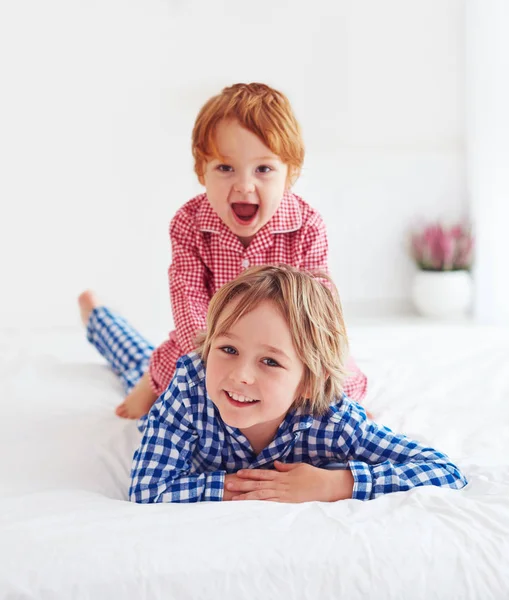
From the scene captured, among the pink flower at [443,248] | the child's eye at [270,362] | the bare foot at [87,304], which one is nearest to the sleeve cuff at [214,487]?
the child's eye at [270,362]

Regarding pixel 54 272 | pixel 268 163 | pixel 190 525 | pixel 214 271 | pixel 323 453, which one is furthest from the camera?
pixel 54 272

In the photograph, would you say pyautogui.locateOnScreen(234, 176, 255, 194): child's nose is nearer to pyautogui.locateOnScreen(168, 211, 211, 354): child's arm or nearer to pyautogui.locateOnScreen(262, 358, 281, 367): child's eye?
pyautogui.locateOnScreen(168, 211, 211, 354): child's arm

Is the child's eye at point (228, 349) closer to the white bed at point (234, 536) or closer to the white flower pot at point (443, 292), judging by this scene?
the white bed at point (234, 536)

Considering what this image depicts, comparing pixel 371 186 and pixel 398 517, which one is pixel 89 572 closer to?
pixel 398 517

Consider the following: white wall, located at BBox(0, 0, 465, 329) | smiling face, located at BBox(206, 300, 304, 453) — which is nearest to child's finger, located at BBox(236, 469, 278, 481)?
smiling face, located at BBox(206, 300, 304, 453)

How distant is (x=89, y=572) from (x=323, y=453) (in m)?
0.53

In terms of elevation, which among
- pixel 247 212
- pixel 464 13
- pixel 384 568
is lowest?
pixel 384 568

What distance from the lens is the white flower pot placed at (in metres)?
3.89

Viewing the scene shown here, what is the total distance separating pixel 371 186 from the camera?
405 centimetres

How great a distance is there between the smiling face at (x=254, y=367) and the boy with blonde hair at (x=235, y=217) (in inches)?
19.0

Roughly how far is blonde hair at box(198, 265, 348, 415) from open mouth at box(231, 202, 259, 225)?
0.43 m

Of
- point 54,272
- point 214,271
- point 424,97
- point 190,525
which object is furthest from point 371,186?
point 190,525

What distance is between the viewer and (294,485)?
4.61 ft

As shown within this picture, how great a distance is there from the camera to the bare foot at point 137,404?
1918 millimetres
